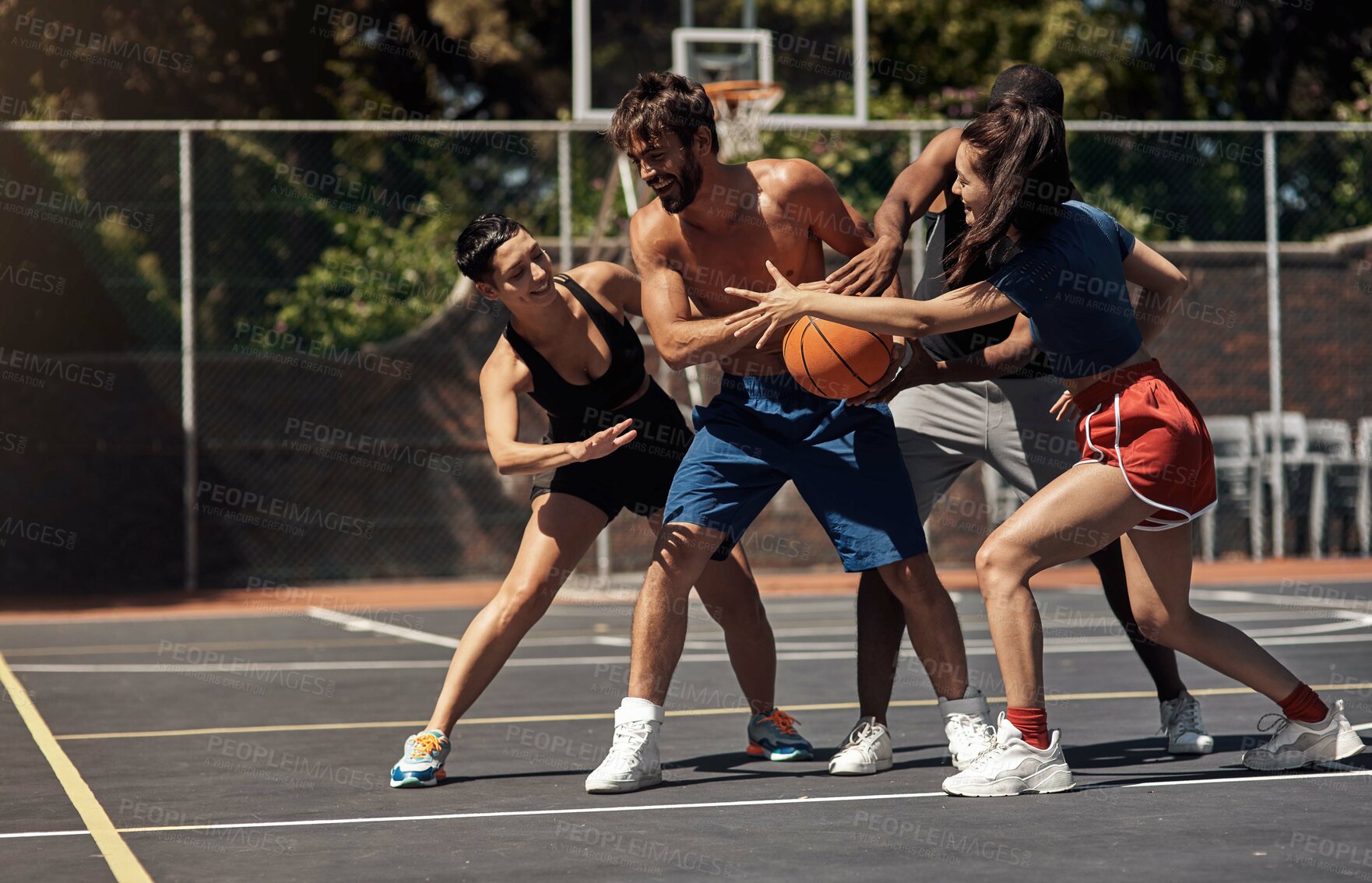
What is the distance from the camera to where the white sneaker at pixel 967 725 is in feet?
17.9

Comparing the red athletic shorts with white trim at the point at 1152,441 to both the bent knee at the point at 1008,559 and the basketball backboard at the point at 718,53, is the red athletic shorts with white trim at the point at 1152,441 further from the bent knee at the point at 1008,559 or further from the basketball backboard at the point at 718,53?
the basketball backboard at the point at 718,53

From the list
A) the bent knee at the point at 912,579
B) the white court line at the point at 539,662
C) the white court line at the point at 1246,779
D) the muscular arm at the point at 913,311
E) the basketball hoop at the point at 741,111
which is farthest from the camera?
the basketball hoop at the point at 741,111

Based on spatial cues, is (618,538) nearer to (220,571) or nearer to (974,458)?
(220,571)

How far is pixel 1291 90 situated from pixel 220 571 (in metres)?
16.9

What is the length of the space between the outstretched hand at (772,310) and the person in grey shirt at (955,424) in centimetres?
45

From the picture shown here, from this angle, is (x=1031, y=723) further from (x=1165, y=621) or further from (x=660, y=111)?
(x=660, y=111)

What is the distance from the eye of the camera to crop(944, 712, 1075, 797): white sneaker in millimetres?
5180

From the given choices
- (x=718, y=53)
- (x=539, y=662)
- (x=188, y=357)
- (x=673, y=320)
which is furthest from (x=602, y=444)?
(x=718, y=53)

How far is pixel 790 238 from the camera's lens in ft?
18.5

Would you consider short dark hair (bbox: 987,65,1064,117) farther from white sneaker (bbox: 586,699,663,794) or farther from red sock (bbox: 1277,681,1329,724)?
white sneaker (bbox: 586,699,663,794)

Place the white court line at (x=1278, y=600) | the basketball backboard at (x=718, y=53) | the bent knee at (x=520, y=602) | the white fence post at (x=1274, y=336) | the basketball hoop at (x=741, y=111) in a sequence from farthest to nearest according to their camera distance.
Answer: the white fence post at (x=1274, y=336) < the basketball backboard at (x=718, y=53) < the basketball hoop at (x=741, y=111) < the white court line at (x=1278, y=600) < the bent knee at (x=520, y=602)

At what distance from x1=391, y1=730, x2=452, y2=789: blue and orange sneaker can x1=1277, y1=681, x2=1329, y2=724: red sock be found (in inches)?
109

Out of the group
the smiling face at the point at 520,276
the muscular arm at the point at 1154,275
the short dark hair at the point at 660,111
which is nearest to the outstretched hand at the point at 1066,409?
the muscular arm at the point at 1154,275

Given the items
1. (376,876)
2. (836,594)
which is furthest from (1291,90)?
(376,876)
